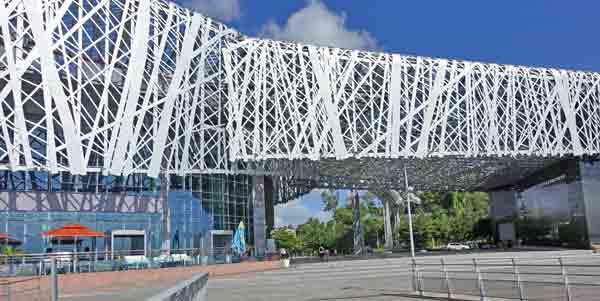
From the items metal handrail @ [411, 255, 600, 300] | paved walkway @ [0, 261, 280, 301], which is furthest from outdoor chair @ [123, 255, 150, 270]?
metal handrail @ [411, 255, 600, 300]

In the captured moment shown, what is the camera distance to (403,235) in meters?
80.6

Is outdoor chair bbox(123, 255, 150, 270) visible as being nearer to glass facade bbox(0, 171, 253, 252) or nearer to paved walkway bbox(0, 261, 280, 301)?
paved walkway bbox(0, 261, 280, 301)

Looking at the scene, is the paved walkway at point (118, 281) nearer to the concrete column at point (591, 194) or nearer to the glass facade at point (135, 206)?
the glass facade at point (135, 206)

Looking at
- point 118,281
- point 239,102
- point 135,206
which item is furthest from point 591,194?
point 118,281

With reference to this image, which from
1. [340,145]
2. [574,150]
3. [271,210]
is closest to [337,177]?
[271,210]

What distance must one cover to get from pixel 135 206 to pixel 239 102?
402 inches

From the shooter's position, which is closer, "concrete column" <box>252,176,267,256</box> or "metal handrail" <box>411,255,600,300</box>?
"metal handrail" <box>411,255,600,300</box>

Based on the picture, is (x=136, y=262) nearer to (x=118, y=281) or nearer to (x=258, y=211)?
(x=118, y=281)

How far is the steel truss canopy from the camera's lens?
1430 inches

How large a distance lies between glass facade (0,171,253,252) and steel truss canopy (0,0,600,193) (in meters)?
1.71

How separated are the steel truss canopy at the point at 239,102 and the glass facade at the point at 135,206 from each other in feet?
5.63

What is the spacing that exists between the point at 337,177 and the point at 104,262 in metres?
29.9

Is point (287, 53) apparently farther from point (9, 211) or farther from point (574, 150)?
point (574, 150)

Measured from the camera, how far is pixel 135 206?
40125 millimetres
